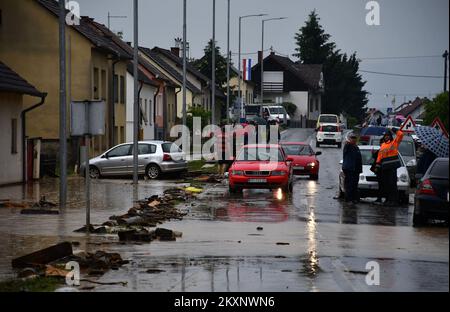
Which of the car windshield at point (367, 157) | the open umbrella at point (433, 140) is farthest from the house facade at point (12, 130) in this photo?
the open umbrella at point (433, 140)

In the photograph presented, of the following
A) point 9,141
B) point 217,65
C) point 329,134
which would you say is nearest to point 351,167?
point 9,141

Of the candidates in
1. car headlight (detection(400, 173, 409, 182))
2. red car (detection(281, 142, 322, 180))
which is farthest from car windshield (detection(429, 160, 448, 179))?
red car (detection(281, 142, 322, 180))

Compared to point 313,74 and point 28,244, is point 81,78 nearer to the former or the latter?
point 28,244

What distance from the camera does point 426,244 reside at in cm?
1639

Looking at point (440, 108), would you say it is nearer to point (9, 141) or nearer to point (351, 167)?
point (351, 167)

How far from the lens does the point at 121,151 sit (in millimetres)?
38188

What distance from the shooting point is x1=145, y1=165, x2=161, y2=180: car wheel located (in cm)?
3781

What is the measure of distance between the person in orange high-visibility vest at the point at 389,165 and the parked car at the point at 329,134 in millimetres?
43032

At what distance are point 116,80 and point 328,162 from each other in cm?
1291

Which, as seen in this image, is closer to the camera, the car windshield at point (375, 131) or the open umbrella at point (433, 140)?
Result: the open umbrella at point (433, 140)

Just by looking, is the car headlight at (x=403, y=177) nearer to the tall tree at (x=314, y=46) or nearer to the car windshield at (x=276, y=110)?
the car windshield at (x=276, y=110)

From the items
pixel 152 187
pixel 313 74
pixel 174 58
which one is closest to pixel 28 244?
pixel 152 187

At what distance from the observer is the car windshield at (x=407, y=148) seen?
36.8 meters

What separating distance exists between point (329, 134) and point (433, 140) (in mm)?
46370
